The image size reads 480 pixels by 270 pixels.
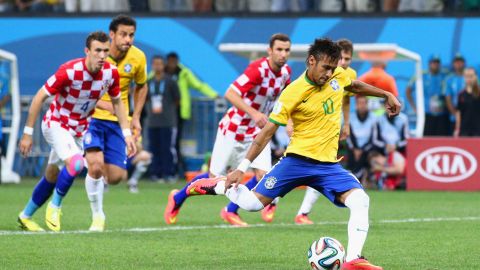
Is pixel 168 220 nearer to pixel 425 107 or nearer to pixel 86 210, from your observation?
pixel 86 210

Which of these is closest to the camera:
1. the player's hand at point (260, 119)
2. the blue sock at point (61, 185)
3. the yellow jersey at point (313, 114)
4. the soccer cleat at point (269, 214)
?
the yellow jersey at point (313, 114)

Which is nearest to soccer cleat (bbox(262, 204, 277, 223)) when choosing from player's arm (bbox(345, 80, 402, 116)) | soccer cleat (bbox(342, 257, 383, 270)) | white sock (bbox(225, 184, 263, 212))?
white sock (bbox(225, 184, 263, 212))

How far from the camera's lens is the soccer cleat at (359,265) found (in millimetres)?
9203

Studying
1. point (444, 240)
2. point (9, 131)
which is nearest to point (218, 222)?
point (444, 240)

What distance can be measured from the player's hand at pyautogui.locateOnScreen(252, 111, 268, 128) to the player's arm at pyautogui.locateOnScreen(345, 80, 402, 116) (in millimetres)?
2515

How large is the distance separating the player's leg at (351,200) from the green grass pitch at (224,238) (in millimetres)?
388

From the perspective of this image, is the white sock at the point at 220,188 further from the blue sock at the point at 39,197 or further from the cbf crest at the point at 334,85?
the blue sock at the point at 39,197

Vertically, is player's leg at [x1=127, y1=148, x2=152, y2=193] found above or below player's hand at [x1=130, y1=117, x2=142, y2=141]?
below

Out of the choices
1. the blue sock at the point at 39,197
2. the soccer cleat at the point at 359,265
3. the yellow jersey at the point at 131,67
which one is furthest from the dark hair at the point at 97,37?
the soccer cleat at the point at 359,265

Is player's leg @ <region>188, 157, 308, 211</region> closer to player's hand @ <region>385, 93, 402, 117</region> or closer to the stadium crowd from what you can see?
player's hand @ <region>385, 93, 402, 117</region>

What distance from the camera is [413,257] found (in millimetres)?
10430

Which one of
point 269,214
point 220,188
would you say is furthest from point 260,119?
point 220,188

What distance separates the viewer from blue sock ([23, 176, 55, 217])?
13.0m

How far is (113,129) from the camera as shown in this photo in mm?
13625
